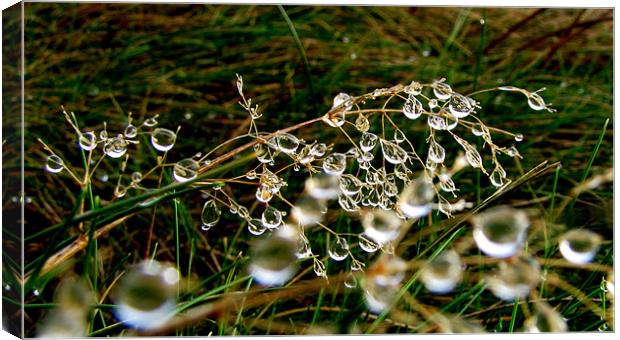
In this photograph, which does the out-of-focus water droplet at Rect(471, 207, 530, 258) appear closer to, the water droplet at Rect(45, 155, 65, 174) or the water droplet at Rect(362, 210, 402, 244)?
the water droplet at Rect(362, 210, 402, 244)

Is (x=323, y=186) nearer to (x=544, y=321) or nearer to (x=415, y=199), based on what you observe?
(x=415, y=199)

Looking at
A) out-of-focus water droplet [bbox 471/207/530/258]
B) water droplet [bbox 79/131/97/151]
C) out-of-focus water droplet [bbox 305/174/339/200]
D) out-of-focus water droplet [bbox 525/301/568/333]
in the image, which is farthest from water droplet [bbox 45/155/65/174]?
out-of-focus water droplet [bbox 525/301/568/333]

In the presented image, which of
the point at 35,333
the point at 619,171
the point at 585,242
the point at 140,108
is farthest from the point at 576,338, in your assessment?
the point at 140,108

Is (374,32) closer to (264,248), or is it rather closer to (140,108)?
(140,108)

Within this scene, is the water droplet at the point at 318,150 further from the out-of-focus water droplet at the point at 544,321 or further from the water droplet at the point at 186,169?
the out-of-focus water droplet at the point at 544,321

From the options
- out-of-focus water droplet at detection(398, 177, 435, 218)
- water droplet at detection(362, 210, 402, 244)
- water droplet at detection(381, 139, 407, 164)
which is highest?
water droplet at detection(381, 139, 407, 164)

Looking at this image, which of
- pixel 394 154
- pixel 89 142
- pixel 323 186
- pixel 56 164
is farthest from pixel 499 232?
pixel 56 164
